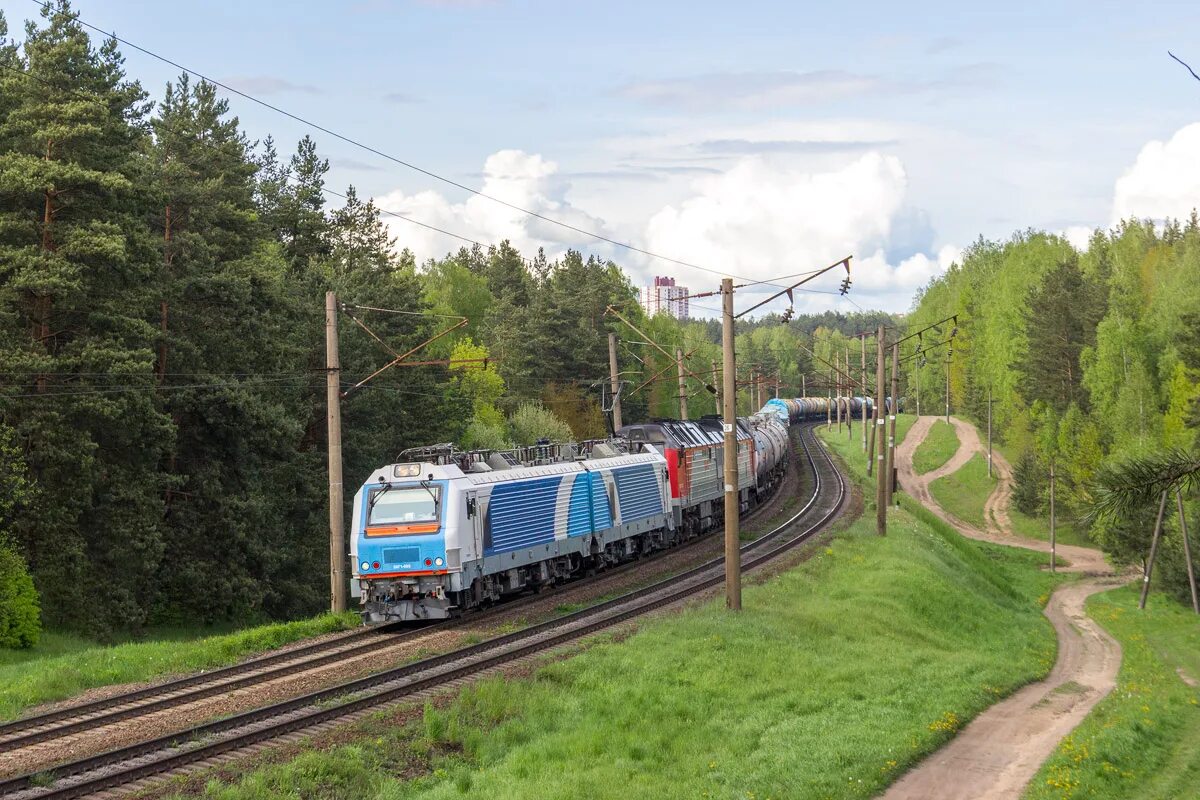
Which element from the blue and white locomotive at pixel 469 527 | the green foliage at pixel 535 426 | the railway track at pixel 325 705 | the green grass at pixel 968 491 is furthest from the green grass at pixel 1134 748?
the green grass at pixel 968 491

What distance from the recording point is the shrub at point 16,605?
30594 millimetres

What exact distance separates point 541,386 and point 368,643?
55865mm

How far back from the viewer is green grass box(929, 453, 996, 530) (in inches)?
3418

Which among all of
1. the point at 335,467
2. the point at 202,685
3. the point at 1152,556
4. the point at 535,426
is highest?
the point at 535,426

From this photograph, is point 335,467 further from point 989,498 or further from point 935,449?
Result: point 935,449

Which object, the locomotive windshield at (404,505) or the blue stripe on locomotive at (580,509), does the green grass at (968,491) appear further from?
the locomotive windshield at (404,505)

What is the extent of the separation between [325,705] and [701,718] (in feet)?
19.0

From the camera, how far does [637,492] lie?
37406 millimetres

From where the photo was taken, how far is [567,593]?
30.8m

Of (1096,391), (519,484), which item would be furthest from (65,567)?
(1096,391)

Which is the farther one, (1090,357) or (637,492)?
(1090,357)

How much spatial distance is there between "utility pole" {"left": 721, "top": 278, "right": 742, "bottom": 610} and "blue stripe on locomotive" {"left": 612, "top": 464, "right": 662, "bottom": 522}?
8.90 metres

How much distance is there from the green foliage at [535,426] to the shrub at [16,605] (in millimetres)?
40384

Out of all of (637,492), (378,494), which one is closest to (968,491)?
(637,492)
